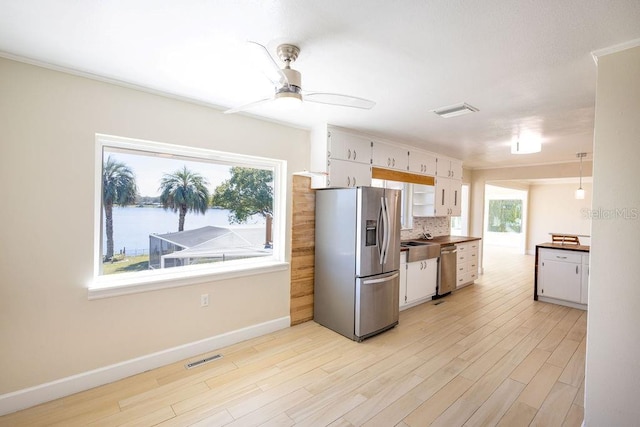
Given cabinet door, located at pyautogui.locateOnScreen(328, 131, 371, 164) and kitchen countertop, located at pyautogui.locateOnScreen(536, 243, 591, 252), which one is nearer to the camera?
cabinet door, located at pyautogui.locateOnScreen(328, 131, 371, 164)

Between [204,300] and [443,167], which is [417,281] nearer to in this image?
[443,167]

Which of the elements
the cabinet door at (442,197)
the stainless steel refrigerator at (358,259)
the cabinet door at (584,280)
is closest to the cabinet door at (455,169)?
the cabinet door at (442,197)

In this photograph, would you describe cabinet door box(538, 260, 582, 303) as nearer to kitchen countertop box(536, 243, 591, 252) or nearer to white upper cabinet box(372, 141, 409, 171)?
→ kitchen countertop box(536, 243, 591, 252)

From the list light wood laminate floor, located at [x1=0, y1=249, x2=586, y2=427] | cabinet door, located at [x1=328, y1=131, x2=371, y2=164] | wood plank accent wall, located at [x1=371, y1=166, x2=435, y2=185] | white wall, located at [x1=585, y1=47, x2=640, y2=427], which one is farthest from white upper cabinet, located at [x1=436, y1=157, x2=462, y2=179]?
white wall, located at [x1=585, y1=47, x2=640, y2=427]

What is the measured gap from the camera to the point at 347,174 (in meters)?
3.80

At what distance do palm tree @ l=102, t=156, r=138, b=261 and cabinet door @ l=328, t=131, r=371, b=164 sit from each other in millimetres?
2138

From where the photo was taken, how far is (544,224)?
956cm

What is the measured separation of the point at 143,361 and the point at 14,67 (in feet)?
8.13

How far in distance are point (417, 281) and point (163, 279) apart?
3401 millimetres

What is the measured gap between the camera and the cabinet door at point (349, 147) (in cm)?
364

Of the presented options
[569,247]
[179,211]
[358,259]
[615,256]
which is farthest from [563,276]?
[179,211]

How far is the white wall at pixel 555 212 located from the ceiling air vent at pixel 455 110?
819 cm

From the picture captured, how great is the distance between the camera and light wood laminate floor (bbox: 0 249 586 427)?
2074 millimetres

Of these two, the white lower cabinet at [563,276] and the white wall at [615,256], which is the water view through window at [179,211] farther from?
the white lower cabinet at [563,276]
